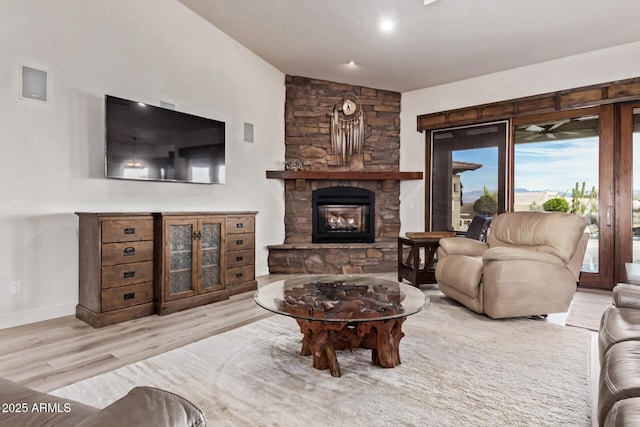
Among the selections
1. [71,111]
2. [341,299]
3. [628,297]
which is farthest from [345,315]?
[71,111]

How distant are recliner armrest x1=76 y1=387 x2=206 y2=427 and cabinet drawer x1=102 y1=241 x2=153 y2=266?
2.71 meters

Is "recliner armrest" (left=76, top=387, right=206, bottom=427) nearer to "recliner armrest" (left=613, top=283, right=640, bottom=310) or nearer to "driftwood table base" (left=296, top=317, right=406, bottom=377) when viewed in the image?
"driftwood table base" (left=296, top=317, right=406, bottom=377)

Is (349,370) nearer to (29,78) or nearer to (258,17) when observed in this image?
(29,78)

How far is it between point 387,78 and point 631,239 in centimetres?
369

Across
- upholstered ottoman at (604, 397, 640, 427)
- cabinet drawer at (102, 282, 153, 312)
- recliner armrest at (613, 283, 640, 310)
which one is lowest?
cabinet drawer at (102, 282, 153, 312)

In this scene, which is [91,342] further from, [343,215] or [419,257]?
[343,215]

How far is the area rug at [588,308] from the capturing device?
3.01 meters

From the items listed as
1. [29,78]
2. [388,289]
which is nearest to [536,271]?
[388,289]

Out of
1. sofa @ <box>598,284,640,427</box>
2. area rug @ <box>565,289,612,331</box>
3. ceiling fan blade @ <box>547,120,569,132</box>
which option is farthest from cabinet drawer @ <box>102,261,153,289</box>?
ceiling fan blade @ <box>547,120,569,132</box>

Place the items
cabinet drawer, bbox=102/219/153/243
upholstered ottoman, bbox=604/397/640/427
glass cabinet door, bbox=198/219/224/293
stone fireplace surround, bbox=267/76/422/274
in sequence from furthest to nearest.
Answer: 1. stone fireplace surround, bbox=267/76/422/274
2. glass cabinet door, bbox=198/219/224/293
3. cabinet drawer, bbox=102/219/153/243
4. upholstered ottoman, bbox=604/397/640/427

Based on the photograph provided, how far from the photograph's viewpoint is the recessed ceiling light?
3729 millimetres

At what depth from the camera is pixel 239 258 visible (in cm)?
401

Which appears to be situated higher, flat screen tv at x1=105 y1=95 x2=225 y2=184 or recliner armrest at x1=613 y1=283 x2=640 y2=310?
flat screen tv at x1=105 y1=95 x2=225 y2=184

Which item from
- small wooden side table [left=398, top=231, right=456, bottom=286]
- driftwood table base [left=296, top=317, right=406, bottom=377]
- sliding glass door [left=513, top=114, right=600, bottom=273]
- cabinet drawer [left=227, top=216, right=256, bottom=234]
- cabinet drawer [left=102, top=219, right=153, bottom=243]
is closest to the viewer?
driftwood table base [left=296, top=317, right=406, bottom=377]
